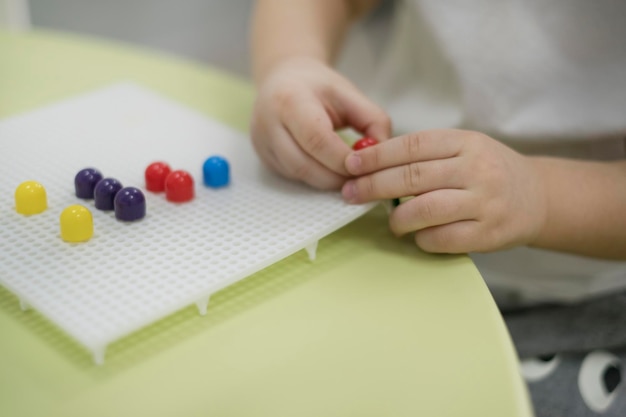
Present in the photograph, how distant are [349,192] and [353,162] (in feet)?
0.08

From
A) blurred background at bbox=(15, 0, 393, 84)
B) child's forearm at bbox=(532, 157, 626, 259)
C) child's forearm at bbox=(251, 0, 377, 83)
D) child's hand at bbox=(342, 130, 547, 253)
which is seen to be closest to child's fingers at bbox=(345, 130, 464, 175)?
child's hand at bbox=(342, 130, 547, 253)

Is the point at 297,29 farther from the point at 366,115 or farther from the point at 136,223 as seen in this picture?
the point at 136,223

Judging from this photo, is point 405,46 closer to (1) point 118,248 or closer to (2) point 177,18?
(1) point 118,248

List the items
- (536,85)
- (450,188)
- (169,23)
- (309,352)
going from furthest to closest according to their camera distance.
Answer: (169,23) < (536,85) < (450,188) < (309,352)

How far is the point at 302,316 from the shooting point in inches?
19.1

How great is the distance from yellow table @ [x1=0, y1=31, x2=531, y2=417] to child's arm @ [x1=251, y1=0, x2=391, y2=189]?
76mm

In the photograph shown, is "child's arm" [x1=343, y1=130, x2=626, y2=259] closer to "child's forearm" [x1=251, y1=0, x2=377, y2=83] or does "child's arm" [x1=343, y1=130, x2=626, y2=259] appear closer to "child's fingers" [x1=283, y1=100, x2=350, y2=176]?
"child's fingers" [x1=283, y1=100, x2=350, y2=176]

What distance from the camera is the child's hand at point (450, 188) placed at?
0.55 m

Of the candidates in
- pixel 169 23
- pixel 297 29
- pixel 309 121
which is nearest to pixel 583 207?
pixel 309 121

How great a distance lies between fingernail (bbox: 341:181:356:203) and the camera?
59 centimetres

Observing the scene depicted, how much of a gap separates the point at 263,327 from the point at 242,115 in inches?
14.3

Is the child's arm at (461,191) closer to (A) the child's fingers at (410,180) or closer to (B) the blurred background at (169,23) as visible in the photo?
(A) the child's fingers at (410,180)

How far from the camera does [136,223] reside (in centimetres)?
54

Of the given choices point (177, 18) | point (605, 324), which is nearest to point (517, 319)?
point (605, 324)
